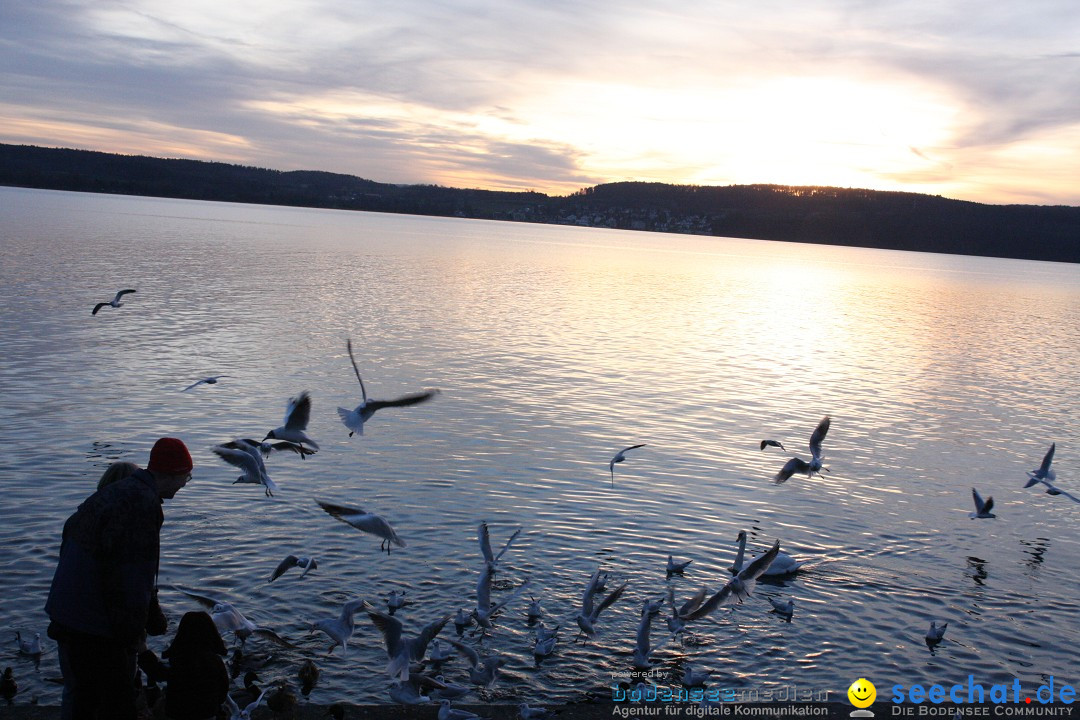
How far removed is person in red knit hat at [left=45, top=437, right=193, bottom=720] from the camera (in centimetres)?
504

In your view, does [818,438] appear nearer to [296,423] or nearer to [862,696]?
[862,696]

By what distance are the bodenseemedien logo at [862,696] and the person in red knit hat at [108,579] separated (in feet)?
20.0

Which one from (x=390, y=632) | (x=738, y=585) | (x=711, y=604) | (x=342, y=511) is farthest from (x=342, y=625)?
(x=738, y=585)

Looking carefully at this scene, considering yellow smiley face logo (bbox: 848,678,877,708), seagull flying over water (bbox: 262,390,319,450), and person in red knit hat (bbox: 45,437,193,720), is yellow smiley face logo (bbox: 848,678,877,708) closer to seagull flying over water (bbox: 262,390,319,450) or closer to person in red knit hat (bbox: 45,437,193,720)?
seagull flying over water (bbox: 262,390,319,450)

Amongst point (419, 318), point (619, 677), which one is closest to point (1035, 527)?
point (619, 677)

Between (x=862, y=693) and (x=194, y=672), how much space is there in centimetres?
604

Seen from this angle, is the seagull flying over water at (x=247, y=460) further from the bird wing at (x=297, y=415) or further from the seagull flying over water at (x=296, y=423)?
the bird wing at (x=297, y=415)

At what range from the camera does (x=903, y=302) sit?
→ 63.5 m

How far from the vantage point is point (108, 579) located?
202 inches

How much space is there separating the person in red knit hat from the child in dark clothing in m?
0.57

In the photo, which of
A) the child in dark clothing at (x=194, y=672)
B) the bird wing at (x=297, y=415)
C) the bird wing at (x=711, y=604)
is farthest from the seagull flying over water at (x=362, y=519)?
the bird wing at (x=711, y=604)

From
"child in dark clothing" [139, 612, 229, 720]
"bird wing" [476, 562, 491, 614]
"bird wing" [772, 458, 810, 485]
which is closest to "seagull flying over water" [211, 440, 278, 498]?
"bird wing" [476, 562, 491, 614]

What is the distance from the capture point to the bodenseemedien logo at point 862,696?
800 cm

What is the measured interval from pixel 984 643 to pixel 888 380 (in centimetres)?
1907
